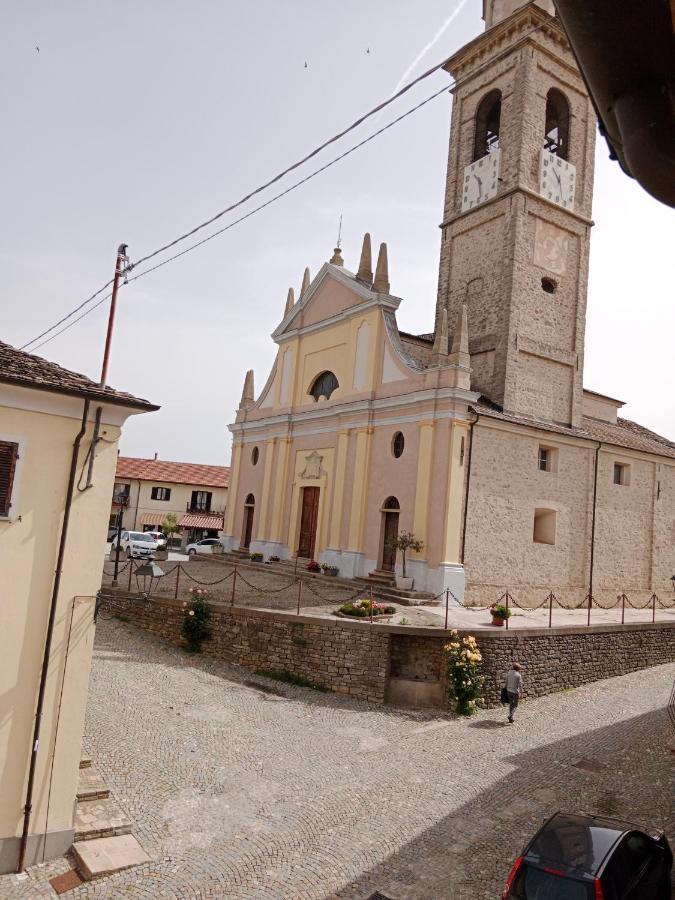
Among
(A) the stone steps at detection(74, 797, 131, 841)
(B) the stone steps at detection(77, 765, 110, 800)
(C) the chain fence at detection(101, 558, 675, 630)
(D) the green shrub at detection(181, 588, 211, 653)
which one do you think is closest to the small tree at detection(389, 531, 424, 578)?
(C) the chain fence at detection(101, 558, 675, 630)

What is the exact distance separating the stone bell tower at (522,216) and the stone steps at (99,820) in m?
18.0

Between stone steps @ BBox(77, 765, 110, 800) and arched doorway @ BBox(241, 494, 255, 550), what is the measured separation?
67.0 ft

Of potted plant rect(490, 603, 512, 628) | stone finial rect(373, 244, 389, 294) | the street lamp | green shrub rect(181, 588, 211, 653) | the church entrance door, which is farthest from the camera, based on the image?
the church entrance door

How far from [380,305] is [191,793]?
60.3 ft

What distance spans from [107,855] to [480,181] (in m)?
25.5

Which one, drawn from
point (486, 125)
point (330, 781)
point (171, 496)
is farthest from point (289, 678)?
point (171, 496)

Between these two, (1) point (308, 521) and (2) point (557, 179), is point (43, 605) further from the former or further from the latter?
(2) point (557, 179)

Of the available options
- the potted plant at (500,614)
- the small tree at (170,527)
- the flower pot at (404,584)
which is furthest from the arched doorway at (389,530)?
the small tree at (170,527)

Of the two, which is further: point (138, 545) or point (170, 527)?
point (170, 527)

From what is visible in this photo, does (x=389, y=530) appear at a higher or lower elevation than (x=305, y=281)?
lower

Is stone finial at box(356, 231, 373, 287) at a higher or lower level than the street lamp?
higher

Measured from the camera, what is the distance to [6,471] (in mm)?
8406

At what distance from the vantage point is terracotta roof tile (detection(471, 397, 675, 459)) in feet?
73.9

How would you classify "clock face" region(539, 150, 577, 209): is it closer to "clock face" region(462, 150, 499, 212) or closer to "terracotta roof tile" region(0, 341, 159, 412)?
"clock face" region(462, 150, 499, 212)
